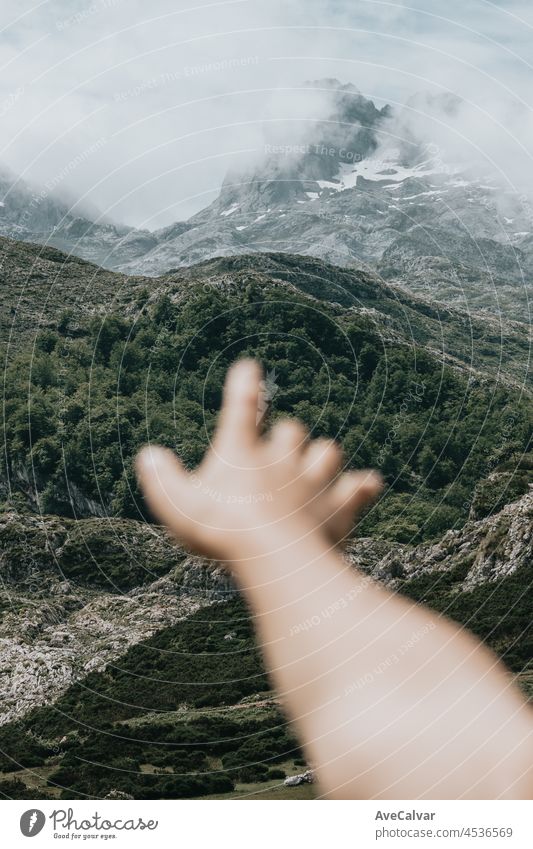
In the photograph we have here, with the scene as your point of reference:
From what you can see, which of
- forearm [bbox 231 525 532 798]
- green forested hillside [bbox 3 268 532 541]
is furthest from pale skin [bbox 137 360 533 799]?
green forested hillside [bbox 3 268 532 541]

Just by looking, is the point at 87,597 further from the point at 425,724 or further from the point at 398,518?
the point at 425,724

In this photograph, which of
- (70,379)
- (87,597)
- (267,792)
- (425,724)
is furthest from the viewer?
(70,379)

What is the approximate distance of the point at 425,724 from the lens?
78.6 metres

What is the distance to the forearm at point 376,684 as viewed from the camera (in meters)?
72.1

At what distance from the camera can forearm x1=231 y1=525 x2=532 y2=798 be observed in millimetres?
72125

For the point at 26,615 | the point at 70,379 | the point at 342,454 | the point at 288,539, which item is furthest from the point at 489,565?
the point at 70,379

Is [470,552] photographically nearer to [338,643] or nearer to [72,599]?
[338,643]

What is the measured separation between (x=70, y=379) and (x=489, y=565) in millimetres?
63226
